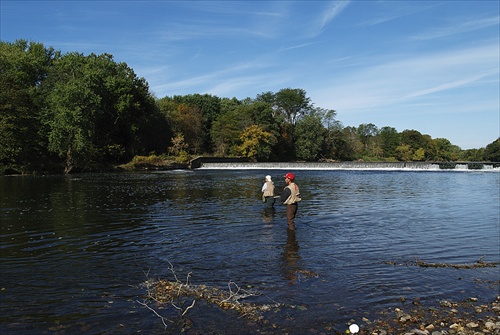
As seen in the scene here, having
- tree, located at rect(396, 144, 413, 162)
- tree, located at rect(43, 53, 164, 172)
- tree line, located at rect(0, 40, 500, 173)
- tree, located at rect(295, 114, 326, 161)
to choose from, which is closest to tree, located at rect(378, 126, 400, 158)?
tree line, located at rect(0, 40, 500, 173)

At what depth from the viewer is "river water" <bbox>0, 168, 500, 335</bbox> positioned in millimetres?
6788

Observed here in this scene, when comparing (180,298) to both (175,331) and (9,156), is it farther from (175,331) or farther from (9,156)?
(9,156)

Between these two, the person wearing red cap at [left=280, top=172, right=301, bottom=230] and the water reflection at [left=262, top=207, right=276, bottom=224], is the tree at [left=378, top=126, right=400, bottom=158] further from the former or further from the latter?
the person wearing red cap at [left=280, top=172, right=301, bottom=230]

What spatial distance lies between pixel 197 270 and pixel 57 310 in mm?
3328

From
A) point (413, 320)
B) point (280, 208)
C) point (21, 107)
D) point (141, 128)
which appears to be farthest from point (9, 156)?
point (413, 320)

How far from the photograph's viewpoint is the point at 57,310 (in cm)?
705

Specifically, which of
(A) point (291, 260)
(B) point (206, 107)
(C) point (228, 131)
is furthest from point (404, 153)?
(A) point (291, 260)

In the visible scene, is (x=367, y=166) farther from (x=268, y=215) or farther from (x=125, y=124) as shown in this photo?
(x=268, y=215)

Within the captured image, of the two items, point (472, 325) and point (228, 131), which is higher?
point (228, 131)

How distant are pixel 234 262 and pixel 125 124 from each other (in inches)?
2558

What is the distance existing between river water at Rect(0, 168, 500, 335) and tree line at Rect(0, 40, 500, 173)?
118 feet

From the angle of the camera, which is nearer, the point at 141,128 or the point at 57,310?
the point at 57,310

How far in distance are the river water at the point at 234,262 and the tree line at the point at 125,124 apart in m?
36.1

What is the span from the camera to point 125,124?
2778 inches
